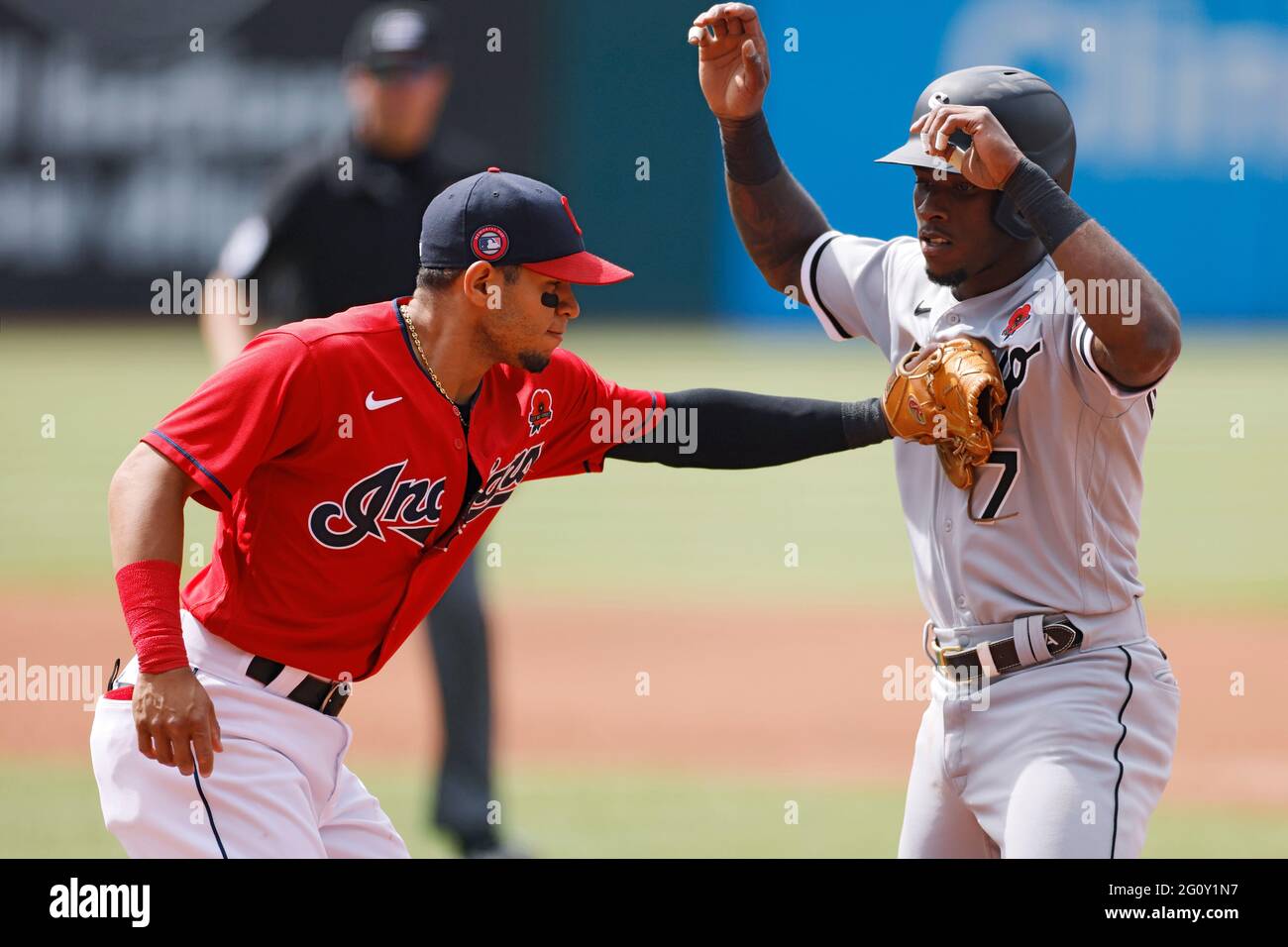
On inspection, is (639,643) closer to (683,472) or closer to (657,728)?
(657,728)

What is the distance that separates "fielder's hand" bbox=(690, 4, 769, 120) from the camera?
3689 millimetres

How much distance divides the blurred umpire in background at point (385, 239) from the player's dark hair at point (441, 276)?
1.84 meters

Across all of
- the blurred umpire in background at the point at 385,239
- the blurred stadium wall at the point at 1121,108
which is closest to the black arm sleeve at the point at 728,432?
the blurred umpire in background at the point at 385,239

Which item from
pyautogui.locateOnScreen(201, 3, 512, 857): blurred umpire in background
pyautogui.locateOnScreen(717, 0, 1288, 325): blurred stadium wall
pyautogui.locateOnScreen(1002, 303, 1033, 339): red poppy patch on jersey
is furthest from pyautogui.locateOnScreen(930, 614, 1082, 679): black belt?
pyautogui.locateOnScreen(717, 0, 1288, 325): blurred stadium wall

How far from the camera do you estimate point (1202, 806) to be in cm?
558

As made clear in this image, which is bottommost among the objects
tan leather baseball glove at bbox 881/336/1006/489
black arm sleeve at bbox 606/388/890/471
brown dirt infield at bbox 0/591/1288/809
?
brown dirt infield at bbox 0/591/1288/809

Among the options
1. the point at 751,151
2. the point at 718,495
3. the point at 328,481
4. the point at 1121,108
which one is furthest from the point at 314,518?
the point at 1121,108

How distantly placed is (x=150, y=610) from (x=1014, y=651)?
1.70m

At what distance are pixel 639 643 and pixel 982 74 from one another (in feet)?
16.9

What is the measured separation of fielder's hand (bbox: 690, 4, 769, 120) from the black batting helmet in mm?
488

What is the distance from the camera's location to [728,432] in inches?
146

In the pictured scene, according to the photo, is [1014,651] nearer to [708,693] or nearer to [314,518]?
[314,518]

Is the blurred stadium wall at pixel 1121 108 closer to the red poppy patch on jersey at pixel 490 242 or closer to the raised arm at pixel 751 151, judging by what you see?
the raised arm at pixel 751 151

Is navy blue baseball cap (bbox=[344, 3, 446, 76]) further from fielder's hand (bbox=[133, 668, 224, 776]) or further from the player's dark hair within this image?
fielder's hand (bbox=[133, 668, 224, 776])
